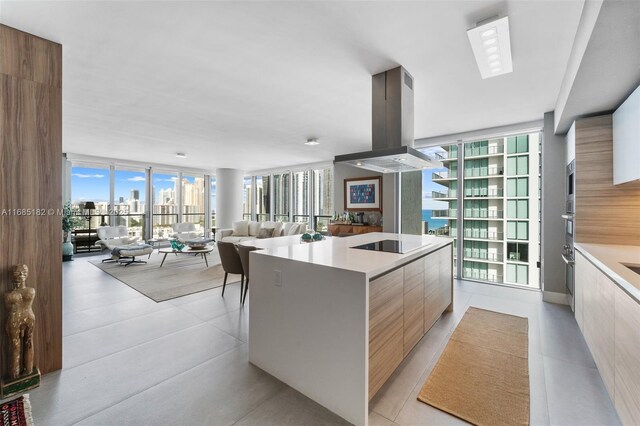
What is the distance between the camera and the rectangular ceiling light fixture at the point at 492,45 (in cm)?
183

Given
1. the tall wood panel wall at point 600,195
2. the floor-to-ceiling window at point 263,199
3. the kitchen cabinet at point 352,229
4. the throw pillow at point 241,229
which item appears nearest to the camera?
the tall wood panel wall at point 600,195

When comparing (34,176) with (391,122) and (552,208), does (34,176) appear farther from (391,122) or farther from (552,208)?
(552,208)

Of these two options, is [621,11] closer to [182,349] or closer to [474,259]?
[182,349]

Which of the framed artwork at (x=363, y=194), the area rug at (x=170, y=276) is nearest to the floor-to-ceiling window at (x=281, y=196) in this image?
the framed artwork at (x=363, y=194)

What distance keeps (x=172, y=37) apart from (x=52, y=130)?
1.16 m

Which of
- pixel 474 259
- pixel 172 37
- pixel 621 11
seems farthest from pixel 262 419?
pixel 474 259

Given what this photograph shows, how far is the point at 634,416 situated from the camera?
1.34 meters

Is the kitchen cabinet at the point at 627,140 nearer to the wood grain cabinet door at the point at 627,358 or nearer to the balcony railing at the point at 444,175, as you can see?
the wood grain cabinet door at the point at 627,358

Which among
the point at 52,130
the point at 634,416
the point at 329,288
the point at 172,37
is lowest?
the point at 634,416

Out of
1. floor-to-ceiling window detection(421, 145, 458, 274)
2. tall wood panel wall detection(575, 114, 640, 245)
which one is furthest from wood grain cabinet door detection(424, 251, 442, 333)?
floor-to-ceiling window detection(421, 145, 458, 274)

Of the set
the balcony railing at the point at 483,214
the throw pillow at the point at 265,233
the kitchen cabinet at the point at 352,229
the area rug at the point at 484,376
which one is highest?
the balcony railing at the point at 483,214

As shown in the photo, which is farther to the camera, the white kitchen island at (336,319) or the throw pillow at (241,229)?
the throw pillow at (241,229)

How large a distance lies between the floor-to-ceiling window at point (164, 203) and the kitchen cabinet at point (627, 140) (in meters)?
9.60

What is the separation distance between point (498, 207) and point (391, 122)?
3.13 m
